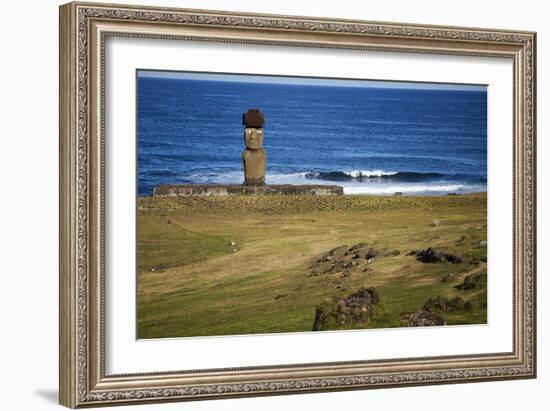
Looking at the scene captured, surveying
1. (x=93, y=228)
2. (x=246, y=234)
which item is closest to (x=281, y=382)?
(x=246, y=234)

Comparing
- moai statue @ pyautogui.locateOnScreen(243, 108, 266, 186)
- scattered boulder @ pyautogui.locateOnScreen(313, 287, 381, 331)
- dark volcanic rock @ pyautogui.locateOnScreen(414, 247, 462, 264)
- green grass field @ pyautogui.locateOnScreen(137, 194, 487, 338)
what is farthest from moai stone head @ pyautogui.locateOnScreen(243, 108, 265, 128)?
dark volcanic rock @ pyautogui.locateOnScreen(414, 247, 462, 264)

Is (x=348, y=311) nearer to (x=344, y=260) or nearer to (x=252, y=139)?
(x=344, y=260)

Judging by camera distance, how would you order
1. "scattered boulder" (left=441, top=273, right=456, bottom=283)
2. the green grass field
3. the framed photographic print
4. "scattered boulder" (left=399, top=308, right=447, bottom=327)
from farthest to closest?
"scattered boulder" (left=441, top=273, right=456, bottom=283)
"scattered boulder" (left=399, top=308, right=447, bottom=327)
the green grass field
the framed photographic print

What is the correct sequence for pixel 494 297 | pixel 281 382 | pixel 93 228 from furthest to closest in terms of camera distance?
pixel 494 297
pixel 281 382
pixel 93 228

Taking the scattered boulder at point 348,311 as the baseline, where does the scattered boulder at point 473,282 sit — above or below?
above

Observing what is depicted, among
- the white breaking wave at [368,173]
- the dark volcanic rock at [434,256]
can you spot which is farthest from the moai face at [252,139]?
the dark volcanic rock at [434,256]

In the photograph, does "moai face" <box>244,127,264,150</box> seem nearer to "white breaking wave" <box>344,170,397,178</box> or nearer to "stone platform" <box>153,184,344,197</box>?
Answer: "stone platform" <box>153,184,344,197</box>

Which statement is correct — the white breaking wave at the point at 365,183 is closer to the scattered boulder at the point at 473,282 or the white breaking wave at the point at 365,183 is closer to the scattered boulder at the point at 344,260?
the scattered boulder at the point at 344,260

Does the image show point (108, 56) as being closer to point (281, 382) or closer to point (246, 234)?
point (246, 234)
